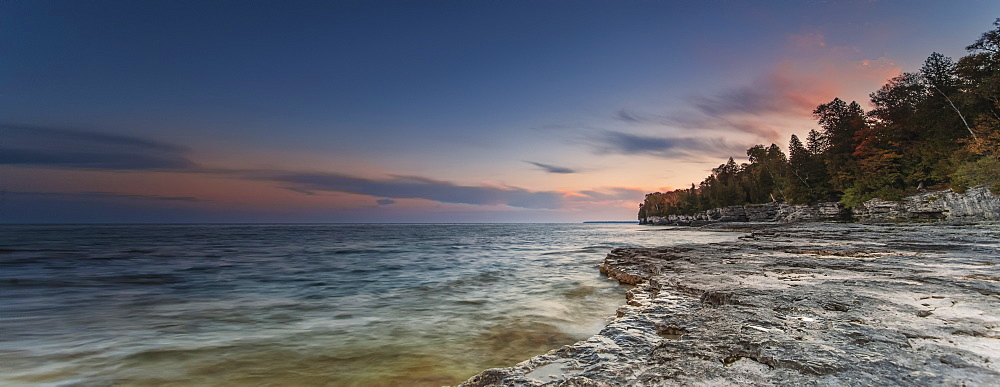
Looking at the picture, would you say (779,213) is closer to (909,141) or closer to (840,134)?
(840,134)

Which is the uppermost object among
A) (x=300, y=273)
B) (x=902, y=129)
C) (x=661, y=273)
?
(x=902, y=129)

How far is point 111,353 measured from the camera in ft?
18.5

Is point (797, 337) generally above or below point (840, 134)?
below

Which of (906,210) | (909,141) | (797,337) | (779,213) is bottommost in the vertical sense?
(797,337)

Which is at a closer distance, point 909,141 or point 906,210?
point 906,210

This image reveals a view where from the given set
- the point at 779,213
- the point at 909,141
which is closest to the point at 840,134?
the point at 909,141

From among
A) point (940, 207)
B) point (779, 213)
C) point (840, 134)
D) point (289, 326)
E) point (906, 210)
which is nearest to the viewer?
point (289, 326)

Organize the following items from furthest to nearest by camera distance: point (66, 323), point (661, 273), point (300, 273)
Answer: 1. point (300, 273)
2. point (661, 273)
3. point (66, 323)

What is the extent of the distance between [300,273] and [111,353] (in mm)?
10078

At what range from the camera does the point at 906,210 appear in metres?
→ 35.5

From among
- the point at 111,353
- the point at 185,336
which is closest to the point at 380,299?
the point at 185,336

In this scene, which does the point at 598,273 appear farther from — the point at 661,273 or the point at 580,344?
the point at 580,344

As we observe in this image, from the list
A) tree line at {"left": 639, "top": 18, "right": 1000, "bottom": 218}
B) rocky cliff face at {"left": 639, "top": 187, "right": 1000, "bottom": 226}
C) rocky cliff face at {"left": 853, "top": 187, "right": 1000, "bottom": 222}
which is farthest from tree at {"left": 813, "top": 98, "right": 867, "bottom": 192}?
rocky cliff face at {"left": 853, "top": 187, "right": 1000, "bottom": 222}

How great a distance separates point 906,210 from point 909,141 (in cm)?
1507
